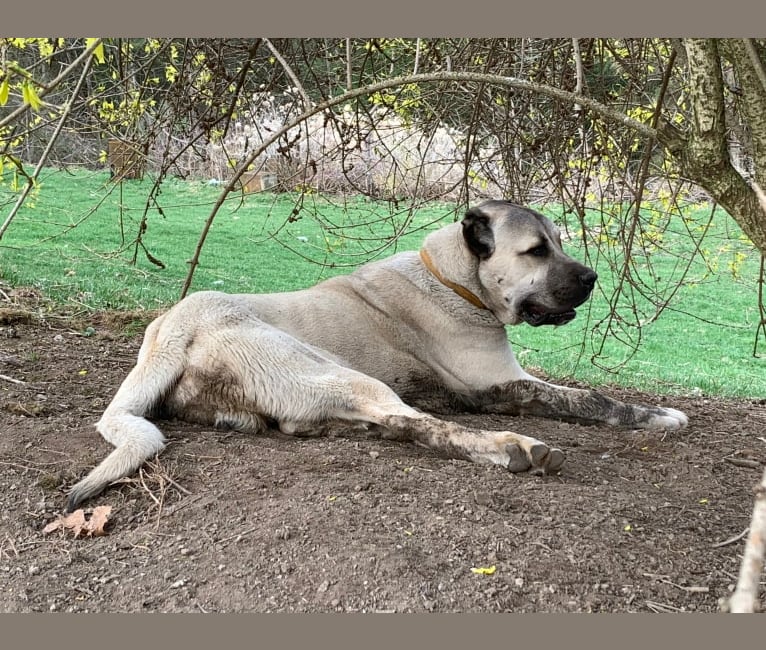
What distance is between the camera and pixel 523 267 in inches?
188

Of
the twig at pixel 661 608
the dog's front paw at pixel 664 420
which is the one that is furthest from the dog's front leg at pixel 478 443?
the dog's front paw at pixel 664 420

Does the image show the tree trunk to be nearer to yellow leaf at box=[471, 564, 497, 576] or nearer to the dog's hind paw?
the dog's hind paw

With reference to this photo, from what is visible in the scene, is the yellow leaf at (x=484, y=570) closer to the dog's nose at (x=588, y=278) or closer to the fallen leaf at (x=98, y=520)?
the fallen leaf at (x=98, y=520)

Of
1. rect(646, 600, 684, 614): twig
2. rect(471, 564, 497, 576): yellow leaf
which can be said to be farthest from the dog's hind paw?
rect(646, 600, 684, 614): twig

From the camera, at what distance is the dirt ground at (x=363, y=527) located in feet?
8.05

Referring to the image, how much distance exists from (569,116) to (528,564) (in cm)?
381

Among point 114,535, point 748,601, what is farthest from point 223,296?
point 748,601

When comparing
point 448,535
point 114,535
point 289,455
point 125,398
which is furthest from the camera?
point 125,398

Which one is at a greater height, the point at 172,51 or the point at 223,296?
the point at 172,51

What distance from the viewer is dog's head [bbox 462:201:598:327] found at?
4672mm

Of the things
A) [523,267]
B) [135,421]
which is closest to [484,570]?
[135,421]

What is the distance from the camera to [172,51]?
6.35m

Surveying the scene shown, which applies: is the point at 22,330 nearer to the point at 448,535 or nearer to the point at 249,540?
the point at 249,540

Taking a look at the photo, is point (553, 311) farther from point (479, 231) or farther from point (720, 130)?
point (720, 130)
